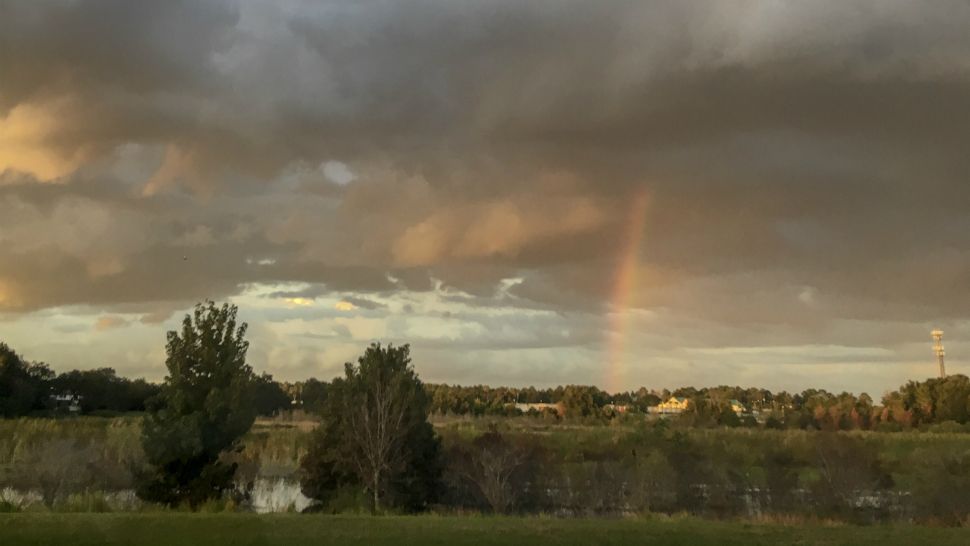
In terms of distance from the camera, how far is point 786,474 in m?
37.7

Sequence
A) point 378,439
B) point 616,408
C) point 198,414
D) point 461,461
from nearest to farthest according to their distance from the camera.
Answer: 1. point 198,414
2. point 378,439
3. point 461,461
4. point 616,408

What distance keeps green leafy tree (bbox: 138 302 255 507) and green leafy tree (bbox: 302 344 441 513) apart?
4.33 m

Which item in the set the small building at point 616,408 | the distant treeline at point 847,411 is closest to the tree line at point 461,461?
the distant treeline at point 847,411

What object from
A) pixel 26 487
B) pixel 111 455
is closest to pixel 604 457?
pixel 111 455

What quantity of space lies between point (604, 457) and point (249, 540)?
3072 cm

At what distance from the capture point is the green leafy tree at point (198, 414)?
24.5 m

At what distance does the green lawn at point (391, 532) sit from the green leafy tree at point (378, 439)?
8.60m

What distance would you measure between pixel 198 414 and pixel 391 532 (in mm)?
10151

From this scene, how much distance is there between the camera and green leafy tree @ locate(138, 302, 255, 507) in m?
24.5

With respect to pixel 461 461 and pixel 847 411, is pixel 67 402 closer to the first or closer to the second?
pixel 461 461

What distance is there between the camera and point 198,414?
2466 cm

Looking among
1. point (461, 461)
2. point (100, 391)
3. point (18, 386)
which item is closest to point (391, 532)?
point (461, 461)

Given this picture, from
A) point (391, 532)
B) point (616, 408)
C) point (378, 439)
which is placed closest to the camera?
point (391, 532)

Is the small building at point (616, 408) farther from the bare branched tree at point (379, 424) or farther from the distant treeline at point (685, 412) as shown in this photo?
the bare branched tree at point (379, 424)
